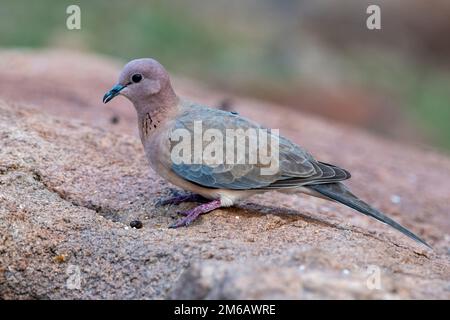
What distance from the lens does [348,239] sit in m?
4.30

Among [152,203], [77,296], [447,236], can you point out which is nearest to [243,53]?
[447,236]

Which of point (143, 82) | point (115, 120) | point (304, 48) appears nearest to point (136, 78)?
point (143, 82)

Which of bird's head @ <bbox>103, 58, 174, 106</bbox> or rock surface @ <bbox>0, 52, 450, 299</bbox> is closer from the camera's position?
rock surface @ <bbox>0, 52, 450, 299</bbox>

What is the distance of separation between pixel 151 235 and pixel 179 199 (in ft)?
2.34

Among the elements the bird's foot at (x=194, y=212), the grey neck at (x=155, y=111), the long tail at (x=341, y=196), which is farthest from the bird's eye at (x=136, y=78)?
the long tail at (x=341, y=196)

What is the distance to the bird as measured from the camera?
4.67m

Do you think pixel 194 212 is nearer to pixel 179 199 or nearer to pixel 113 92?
pixel 179 199

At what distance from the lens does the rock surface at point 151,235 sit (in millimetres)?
3498

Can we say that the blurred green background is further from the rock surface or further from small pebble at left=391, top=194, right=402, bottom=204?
the rock surface

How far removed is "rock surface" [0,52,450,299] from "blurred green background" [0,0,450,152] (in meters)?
5.74

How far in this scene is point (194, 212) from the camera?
4652mm

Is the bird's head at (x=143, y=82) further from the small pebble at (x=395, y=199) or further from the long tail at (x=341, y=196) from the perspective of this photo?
the small pebble at (x=395, y=199)

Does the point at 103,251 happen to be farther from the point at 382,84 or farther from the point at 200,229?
the point at 382,84

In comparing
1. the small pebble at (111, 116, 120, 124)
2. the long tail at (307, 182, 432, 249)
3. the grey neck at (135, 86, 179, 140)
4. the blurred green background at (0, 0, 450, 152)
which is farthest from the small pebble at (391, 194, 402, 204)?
the blurred green background at (0, 0, 450, 152)
